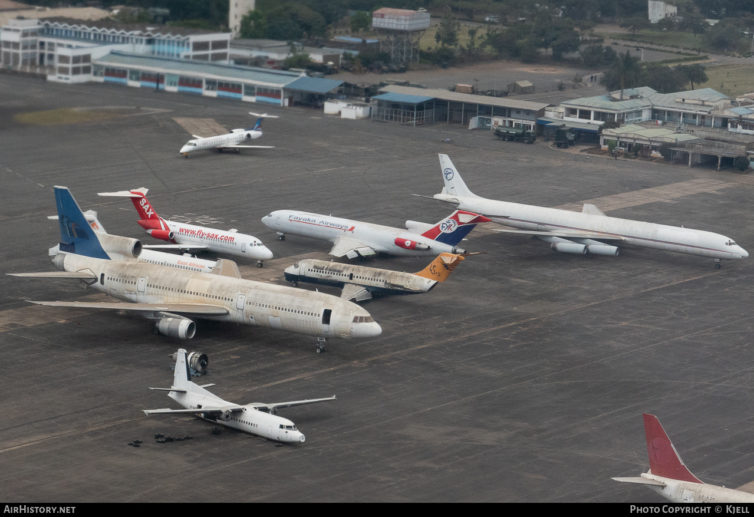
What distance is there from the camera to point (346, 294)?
94562 millimetres

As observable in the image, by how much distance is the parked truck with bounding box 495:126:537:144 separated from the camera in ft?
565

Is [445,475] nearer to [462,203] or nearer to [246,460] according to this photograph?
[246,460]

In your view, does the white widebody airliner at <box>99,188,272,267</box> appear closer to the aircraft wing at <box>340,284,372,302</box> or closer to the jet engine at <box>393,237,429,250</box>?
the jet engine at <box>393,237,429,250</box>

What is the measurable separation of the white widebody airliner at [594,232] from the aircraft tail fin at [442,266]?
70.0 feet

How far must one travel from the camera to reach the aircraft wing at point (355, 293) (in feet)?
310

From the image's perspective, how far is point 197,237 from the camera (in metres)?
108

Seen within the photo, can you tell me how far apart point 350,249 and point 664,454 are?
5377 cm

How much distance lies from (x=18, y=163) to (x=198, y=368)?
77.2 m

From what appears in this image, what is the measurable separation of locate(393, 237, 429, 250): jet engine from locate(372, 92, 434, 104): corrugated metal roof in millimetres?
77204

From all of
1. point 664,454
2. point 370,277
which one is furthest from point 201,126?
point 664,454

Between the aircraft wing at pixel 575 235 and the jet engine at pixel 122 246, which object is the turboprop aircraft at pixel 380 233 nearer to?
the aircraft wing at pixel 575 235

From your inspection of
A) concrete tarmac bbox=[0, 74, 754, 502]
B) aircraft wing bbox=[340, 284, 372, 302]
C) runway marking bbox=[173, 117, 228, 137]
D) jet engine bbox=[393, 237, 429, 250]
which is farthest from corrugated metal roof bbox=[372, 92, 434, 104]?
aircraft wing bbox=[340, 284, 372, 302]

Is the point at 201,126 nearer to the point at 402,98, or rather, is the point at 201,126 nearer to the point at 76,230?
the point at 402,98

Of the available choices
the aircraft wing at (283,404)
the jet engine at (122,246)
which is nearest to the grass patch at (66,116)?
the jet engine at (122,246)
